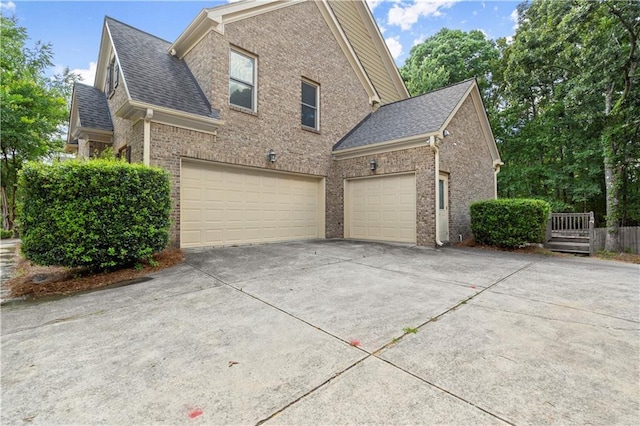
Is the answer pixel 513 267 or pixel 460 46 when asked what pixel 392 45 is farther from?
pixel 513 267

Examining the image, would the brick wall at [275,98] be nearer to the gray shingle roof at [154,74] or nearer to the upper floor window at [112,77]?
the gray shingle roof at [154,74]

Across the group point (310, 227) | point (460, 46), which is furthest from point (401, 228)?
point (460, 46)

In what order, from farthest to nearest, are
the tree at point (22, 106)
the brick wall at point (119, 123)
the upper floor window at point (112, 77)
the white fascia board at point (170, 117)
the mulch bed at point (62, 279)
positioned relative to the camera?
the tree at point (22, 106), the upper floor window at point (112, 77), the brick wall at point (119, 123), the white fascia board at point (170, 117), the mulch bed at point (62, 279)

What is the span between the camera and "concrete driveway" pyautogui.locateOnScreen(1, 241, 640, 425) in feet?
5.46

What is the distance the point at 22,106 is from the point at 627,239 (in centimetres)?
2281

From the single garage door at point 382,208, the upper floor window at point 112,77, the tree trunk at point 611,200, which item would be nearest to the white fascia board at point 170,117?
the upper floor window at point 112,77

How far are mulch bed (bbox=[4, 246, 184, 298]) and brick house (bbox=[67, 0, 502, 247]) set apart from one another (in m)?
1.80

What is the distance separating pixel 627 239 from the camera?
8.62m

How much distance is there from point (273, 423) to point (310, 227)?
8.23m

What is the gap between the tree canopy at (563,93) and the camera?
340 inches

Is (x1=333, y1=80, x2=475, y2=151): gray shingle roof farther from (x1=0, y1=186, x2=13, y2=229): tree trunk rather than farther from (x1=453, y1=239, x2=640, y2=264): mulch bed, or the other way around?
(x1=0, y1=186, x2=13, y2=229): tree trunk

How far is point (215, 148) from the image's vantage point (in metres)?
7.34

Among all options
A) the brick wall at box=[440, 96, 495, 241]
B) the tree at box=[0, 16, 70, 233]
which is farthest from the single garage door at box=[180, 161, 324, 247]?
the tree at box=[0, 16, 70, 233]

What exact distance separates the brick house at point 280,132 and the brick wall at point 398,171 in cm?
3
